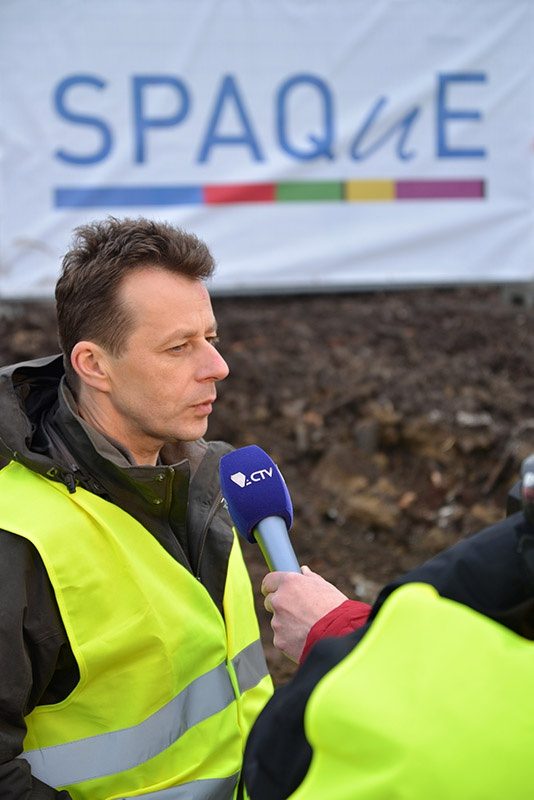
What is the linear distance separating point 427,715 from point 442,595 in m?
0.21

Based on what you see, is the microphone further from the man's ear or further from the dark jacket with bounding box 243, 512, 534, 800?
the dark jacket with bounding box 243, 512, 534, 800

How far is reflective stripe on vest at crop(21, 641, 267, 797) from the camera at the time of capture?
7.47 ft

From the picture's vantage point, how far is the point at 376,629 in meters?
1.40

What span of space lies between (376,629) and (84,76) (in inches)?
249

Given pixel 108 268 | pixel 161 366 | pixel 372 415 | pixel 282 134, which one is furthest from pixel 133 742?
pixel 282 134

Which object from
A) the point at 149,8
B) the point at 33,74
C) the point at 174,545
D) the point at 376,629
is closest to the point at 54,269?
the point at 33,74

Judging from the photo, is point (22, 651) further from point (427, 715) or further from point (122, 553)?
point (427, 715)

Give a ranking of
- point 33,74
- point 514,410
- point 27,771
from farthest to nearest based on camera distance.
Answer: point 33,74, point 514,410, point 27,771

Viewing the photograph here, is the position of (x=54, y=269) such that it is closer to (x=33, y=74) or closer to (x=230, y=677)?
(x=33, y=74)

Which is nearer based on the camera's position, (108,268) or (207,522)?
(108,268)

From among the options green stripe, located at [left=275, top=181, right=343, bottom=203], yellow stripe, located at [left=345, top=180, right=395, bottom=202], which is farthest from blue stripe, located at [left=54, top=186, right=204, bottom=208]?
yellow stripe, located at [left=345, top=180, right=395, bottom=202]

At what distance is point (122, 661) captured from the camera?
7.58 ft

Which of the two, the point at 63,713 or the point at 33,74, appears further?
the point at 33,74

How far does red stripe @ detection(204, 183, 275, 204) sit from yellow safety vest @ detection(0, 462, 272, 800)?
5.19 meters
